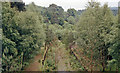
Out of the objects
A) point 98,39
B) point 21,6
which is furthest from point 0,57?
point 21,6

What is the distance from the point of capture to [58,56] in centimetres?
390

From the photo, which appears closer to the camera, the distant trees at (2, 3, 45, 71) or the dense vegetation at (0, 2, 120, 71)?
the dense vegetation at (0, 2, 120, 71)

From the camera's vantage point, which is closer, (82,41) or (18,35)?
(18,35)

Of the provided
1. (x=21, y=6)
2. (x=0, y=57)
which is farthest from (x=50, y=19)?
(x=0, y=57)

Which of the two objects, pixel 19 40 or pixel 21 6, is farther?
pixel 21 6

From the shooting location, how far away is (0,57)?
2.06 metres

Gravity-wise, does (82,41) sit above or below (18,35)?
below

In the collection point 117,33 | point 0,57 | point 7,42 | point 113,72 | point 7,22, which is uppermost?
point 7,22

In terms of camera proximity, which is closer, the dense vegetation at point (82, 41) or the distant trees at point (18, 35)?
the dense vegetation at point (82, 41)

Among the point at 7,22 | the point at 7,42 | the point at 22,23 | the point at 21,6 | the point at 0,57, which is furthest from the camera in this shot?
the point at 21,6

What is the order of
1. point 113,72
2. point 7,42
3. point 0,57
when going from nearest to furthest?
point 0,57 → point 7,42 → point 113,72

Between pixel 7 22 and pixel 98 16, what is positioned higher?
pixel 98 16

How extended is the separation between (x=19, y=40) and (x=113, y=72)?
10.4 feet

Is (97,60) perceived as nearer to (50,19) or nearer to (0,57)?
(0,57)
